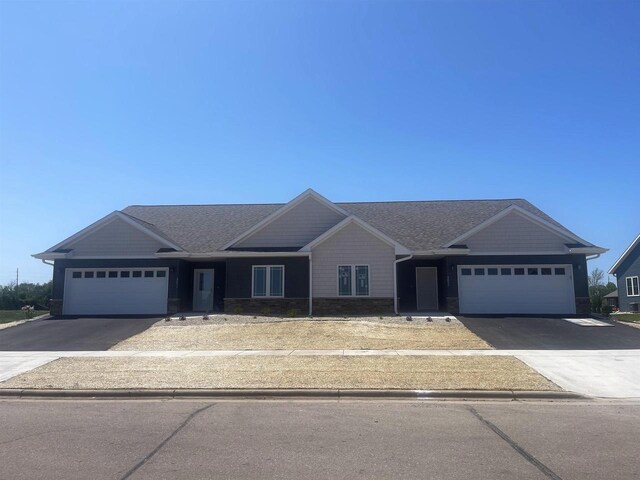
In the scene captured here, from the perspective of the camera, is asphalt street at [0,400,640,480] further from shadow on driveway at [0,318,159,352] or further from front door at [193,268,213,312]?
front door at [193,268,213,312]

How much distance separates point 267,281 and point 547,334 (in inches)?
456

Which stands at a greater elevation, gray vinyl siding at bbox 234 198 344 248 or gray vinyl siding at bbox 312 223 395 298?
gray vinyl siding at bbox 234 198 344 248

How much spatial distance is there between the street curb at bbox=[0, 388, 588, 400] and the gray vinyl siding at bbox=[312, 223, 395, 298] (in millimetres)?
12963

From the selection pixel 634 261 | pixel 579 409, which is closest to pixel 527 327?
pixel 579 409

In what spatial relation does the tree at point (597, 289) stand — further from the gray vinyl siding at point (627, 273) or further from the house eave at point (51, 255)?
the house eave at point (51, 255)

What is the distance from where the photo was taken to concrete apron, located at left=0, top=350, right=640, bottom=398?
10711mm

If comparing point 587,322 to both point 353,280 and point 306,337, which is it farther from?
point 306,337

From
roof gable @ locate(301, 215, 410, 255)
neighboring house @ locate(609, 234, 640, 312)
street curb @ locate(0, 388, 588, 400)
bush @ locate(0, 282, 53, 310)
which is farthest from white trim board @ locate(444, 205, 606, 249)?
bush @ locate(0, 282, 53, 310)

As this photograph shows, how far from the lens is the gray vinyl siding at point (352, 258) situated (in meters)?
23.0

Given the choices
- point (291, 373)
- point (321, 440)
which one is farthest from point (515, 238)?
point (321, 440)

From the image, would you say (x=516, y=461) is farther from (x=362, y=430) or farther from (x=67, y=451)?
(x=67, y=451)

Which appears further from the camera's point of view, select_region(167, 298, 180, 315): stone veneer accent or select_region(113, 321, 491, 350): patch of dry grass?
select_region(167, 298, 180, 315): stone veneer accent

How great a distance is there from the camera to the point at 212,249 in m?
24.5

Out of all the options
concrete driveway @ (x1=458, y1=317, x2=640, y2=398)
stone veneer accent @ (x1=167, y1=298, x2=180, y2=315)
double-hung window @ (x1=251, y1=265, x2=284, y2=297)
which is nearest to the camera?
concrete driveway @ (x1=458, y1=317, x2=640, y2=398)
